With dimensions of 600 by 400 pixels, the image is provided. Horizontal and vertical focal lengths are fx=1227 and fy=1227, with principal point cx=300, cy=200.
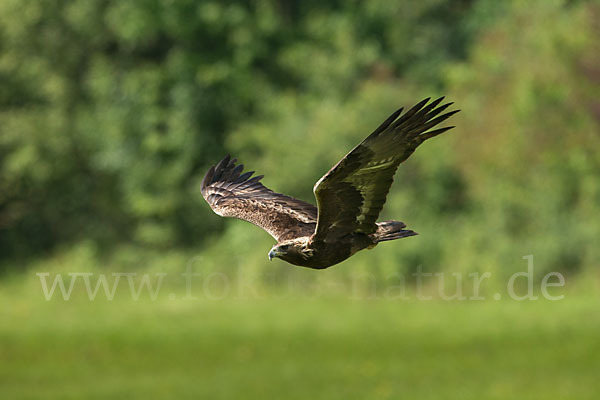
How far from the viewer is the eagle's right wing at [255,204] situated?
5.94m

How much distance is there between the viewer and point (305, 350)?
1677 cm

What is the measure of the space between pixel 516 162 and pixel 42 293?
9.12 metres

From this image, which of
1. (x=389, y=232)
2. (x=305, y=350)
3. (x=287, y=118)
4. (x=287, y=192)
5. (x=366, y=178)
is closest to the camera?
(x=366, y=178)

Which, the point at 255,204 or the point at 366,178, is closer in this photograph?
the point at 366,178

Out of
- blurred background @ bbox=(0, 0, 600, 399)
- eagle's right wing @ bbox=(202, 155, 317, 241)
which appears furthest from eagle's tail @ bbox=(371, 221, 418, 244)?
blurred background @ bbox=(0, 0, 600, 399)

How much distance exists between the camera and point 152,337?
58.2 ft

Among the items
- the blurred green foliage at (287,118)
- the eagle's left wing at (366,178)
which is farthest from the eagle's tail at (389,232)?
the blurred green foliage at (287,118)

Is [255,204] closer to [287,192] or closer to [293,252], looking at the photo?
[293,252]

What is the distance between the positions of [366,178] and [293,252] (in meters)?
0.43

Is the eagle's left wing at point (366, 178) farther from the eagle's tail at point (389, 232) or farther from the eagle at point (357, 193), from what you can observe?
the eagle's tail at point (389, 232)

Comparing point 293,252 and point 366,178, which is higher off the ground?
point 366,178

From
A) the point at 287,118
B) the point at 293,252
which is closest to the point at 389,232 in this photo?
the point at 293,252

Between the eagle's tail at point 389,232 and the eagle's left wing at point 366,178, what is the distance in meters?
0.19

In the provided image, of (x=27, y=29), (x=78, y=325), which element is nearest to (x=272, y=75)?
(x=27, y=29)
